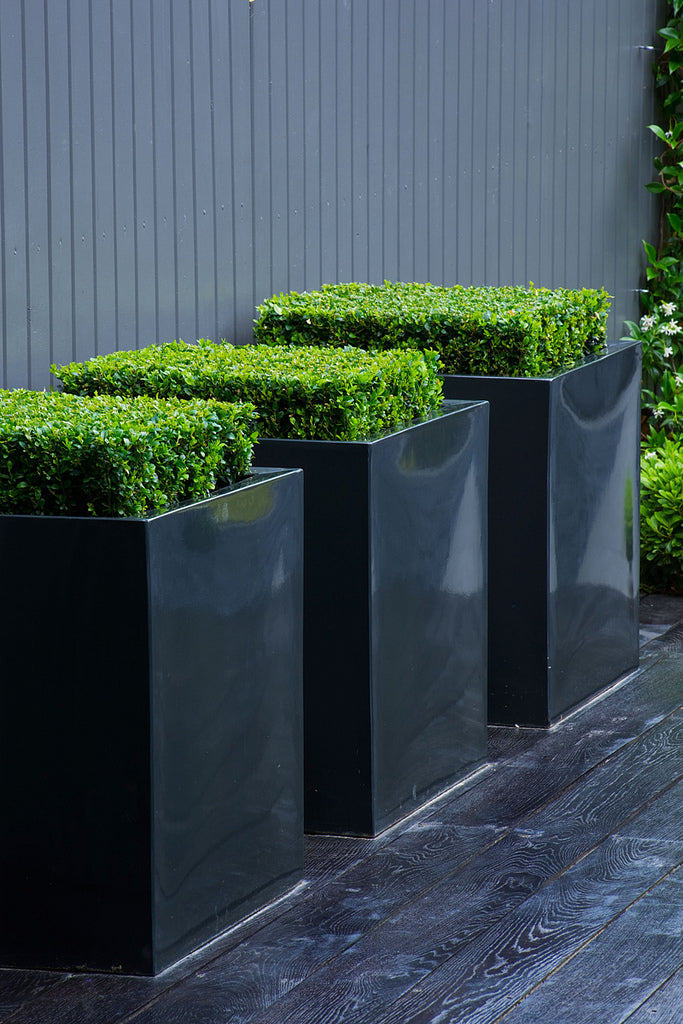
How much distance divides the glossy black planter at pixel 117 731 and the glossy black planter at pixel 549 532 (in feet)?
5.74

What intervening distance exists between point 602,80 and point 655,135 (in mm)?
879

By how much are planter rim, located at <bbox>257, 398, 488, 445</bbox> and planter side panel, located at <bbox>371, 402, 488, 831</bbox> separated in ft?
0.06

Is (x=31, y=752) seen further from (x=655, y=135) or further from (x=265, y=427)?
(x=655, y=135)

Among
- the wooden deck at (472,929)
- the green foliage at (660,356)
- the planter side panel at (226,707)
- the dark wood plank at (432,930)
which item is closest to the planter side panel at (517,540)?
the wooden deck at (472,929)

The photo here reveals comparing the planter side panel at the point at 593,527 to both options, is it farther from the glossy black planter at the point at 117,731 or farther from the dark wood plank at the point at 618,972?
the glossy black planter at the point at 117,731

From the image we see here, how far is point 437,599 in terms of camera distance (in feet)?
14.3

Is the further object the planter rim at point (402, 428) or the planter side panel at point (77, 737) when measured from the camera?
the planter rim at point (402, 428)

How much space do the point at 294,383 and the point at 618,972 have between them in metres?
1.79

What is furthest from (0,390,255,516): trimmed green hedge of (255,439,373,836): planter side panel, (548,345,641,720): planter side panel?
(548,345,641,720): planter side panel

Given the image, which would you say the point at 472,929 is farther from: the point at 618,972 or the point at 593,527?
the point at 593,527

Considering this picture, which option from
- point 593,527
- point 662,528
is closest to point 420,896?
point 593,527

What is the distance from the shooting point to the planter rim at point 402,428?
13.2 feet

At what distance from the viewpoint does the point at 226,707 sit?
3.43 meters

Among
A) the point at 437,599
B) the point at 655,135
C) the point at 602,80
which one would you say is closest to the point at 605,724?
the point at 437,599
